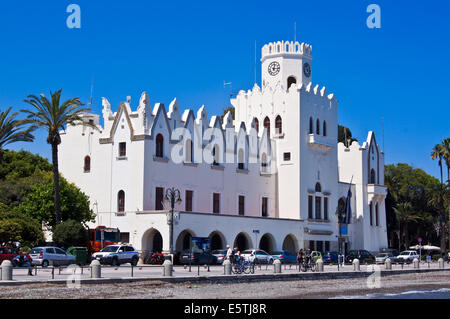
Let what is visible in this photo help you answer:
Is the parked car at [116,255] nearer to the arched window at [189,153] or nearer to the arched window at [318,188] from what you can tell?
the arched window at [189,153]

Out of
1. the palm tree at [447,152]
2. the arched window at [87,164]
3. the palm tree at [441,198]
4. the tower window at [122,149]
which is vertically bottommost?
the palm tree at [441,198]

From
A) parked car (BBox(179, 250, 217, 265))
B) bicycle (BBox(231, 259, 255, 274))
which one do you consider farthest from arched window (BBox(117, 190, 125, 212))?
bicycle (BBox(231, 259, 255, 274))

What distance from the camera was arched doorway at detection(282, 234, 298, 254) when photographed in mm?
64938

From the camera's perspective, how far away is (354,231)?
7256cm

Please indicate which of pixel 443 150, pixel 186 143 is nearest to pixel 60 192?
pixel 186 143

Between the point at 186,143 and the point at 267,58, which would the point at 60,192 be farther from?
the point at 267,58

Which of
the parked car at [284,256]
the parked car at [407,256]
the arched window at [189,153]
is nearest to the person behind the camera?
the parked car at [284,256]

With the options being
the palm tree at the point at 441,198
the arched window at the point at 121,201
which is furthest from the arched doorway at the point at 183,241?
the palm tree at the point at 441,198

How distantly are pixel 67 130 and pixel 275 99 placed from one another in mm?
19428

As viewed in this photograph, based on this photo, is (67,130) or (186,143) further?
(67,130)

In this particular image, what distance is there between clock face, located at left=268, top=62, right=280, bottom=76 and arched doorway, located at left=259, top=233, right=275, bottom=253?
1699 cm

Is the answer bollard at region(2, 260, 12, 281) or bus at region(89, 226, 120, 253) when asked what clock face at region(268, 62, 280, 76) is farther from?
bollard at region(2, 260, 12, 281)

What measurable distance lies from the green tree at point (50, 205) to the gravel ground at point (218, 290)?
21237 millimetres

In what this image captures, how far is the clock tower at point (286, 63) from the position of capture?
229 ft
